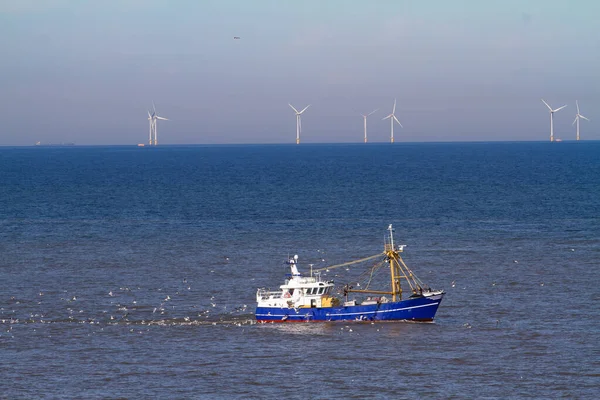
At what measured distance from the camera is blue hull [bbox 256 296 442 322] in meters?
77.5

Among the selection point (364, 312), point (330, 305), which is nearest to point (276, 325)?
point (330, 305)

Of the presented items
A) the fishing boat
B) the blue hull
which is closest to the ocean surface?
the blue hull

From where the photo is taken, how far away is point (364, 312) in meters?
77.8

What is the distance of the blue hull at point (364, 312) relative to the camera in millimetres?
77500

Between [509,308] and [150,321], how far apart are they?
29.9m

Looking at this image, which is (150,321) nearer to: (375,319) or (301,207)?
(375,319)

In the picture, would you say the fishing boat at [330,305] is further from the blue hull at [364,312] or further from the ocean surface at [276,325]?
the ocean surface at [276,325]

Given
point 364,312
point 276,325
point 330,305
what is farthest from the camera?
point 330,305

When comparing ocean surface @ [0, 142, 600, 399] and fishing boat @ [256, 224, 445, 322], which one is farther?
fishing boat @ [256, 224, 445, 322]

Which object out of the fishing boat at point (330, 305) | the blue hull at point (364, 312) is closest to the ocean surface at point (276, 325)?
the blue hull at point (364, 312)

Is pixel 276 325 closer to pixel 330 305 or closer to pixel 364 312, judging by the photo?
pixel 330 305

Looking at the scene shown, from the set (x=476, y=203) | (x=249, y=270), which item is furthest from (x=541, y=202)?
(x=249, y=270)

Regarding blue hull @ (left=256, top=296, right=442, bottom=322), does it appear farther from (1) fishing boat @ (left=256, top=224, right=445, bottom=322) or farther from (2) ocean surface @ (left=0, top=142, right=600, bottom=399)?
(2) ocean surface @ (left=0, top=142, right=600, bottom=399)

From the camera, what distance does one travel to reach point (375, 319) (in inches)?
3068
